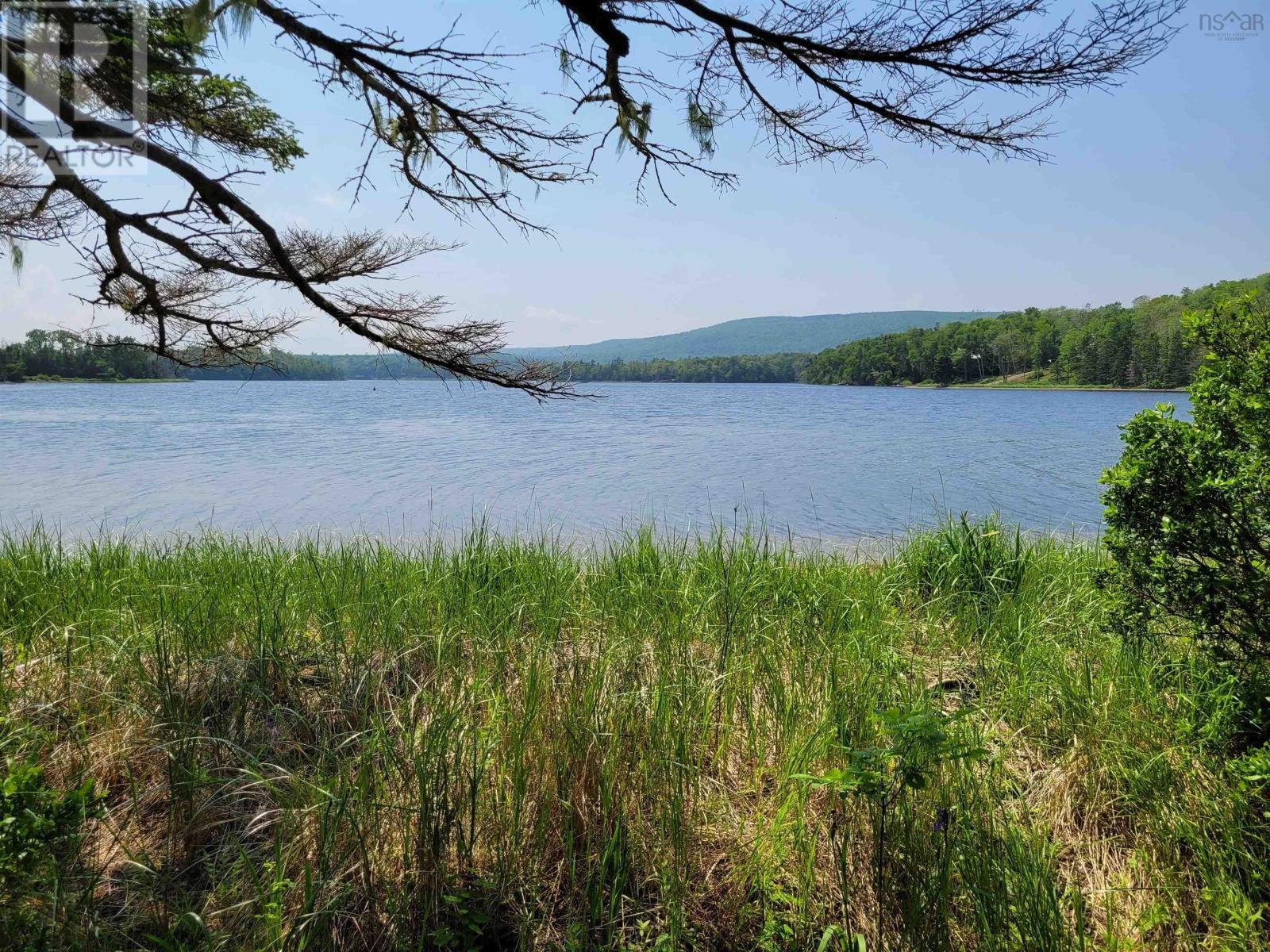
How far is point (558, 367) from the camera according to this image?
3848 mm

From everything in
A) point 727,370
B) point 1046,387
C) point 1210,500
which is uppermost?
point 727,370

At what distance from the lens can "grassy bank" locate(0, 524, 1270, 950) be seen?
1.74 metres

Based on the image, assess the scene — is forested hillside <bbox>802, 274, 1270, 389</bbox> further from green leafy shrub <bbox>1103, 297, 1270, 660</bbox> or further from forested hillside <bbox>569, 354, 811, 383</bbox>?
green leafy shrub <bbox>1103, 297, 1270, 660</bbox>

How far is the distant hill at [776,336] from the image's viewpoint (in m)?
114

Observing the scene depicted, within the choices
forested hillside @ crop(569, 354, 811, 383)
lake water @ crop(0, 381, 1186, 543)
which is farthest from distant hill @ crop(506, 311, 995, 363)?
lake water @ crop(0, 381, 1186, 543)

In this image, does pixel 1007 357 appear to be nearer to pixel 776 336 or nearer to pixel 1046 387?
pixel 1046 387

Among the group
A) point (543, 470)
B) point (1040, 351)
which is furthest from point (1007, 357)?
point (543, 470)

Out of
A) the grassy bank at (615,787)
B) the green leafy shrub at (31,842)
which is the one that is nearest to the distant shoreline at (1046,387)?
the grassy bank at (615,787)

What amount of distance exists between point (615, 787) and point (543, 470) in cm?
1451

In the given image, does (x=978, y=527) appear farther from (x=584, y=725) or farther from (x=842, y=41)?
(x=584, y=725)

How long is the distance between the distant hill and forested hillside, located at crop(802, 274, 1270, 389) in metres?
33.0

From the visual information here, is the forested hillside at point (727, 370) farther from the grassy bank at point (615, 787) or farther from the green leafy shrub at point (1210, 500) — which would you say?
the green leafy shrub at point (1210, 500)

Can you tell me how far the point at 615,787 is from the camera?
83.2 inches

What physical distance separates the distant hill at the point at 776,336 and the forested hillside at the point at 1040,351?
3304cm
